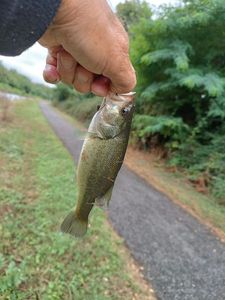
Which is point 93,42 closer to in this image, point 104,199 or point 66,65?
point 66,65

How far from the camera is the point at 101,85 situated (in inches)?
52.6

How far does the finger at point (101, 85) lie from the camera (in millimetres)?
1315

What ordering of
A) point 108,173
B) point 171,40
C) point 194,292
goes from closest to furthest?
1. point 108,173
2. point 194,292
3. point 171,40

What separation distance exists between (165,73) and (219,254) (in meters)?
6.08

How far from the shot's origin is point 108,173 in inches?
61.8

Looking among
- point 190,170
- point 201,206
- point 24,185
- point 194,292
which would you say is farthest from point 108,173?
point 190,170

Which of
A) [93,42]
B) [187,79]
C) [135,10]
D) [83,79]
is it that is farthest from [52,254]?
[135,10]

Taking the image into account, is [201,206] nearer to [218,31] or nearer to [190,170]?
[190,170]

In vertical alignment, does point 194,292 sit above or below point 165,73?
below

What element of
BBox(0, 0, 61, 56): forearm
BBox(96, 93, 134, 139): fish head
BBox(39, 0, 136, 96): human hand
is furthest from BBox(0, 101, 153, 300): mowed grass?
BBox(0, 0, 61, 56): forearm

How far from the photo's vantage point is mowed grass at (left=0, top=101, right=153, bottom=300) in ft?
10.3

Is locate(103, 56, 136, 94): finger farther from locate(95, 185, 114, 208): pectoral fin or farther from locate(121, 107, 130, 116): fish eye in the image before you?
locate(95, 185, 114, 208): pectoral fin

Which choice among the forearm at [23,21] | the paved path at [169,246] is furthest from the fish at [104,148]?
the paved path at [169,246]

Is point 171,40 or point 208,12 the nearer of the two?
point 208,12
